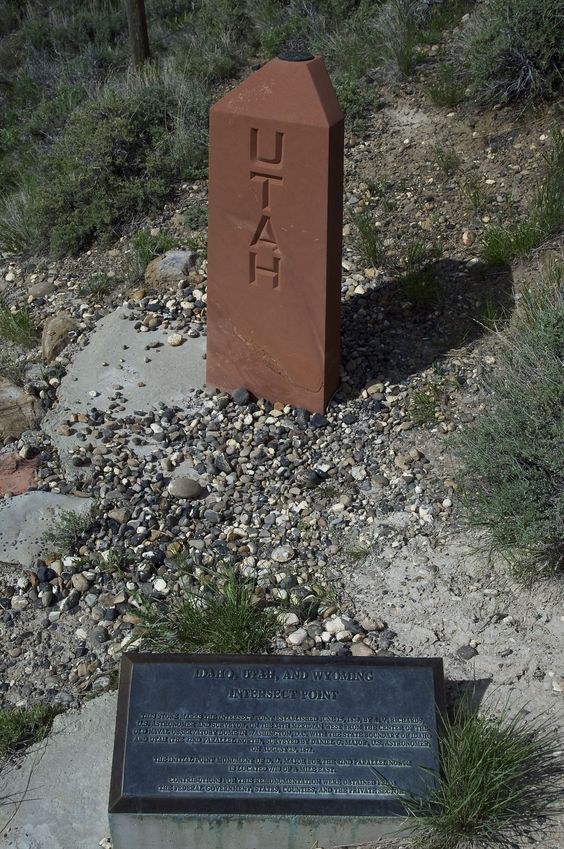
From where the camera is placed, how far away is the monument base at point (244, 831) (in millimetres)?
2961

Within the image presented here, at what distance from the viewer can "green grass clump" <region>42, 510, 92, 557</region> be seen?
4332 mm

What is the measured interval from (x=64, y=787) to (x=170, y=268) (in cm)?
366

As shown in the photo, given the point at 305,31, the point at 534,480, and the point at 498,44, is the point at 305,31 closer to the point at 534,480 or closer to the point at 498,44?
the point at 498,44

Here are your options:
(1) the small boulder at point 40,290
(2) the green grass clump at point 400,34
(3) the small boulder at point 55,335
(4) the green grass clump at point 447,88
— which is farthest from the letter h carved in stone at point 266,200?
(2) the green grass clump at point 400,34

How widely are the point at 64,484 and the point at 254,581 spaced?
1.26 meters

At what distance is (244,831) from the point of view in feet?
9.84

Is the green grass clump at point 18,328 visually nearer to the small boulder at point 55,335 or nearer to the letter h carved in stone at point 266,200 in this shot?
the small boulder at point 55,335

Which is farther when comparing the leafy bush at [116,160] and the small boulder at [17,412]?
the leafy bush at [116,160]

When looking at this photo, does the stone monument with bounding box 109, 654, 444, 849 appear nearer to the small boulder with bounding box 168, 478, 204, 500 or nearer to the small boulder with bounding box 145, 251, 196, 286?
the small boulder with bounding box 168, 478, 204, 500

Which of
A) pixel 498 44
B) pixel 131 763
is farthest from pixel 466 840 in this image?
pixel 498 44

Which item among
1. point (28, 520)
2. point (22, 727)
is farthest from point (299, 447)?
point (22, 727)

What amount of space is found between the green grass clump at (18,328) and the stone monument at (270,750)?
3.29 m

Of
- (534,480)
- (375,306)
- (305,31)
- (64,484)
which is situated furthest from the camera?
(305,31)

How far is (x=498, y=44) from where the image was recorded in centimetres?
680
